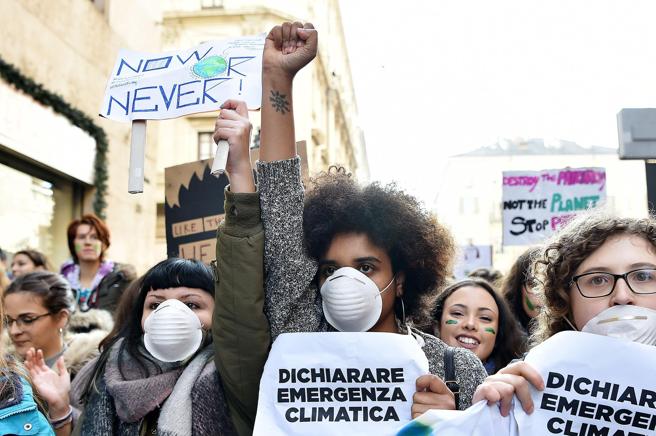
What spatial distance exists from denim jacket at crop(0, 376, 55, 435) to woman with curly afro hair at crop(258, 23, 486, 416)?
2.67ft

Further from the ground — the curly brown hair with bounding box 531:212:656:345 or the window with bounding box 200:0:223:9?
the window with bounding box 200:0:223:9

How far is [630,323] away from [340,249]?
0.89 meters

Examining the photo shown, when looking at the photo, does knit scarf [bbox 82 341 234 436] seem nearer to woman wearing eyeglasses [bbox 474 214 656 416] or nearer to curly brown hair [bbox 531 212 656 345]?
woman wearing eyeglasses [bbox 474 214 656 416]

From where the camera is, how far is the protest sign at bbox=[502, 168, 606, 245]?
677cm

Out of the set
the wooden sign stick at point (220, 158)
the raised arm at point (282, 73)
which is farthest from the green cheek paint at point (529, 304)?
the wooden sign stick at point (220, 158)

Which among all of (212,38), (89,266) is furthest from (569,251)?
(212,38)

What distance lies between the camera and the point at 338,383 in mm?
2135

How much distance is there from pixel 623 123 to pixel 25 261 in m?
4.49

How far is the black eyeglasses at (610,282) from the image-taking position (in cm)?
197

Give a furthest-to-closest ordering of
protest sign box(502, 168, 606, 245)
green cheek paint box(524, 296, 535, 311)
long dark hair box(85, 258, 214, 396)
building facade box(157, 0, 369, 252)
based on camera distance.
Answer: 1. building facade box(157, 0, 369, 252)
2. protest sign box(502, 168, 606, 245)
3. green cheek paint box(524, 296, 535, 311)
4. long dark hair box(85, 258, 214, 396)

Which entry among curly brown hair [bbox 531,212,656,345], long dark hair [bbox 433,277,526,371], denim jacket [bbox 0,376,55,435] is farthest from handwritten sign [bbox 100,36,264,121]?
long dark hair [bbox 433,277,526,371]

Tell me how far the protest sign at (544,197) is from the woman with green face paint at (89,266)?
3.54 m

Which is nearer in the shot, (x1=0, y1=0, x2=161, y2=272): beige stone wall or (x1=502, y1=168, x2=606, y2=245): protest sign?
(x1=502, y1=168, x2=606, y2=245): protest sign

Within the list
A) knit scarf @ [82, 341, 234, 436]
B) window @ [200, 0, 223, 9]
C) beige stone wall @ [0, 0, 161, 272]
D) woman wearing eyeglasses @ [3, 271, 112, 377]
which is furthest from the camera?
window @ [200, 0, 223, 9]
